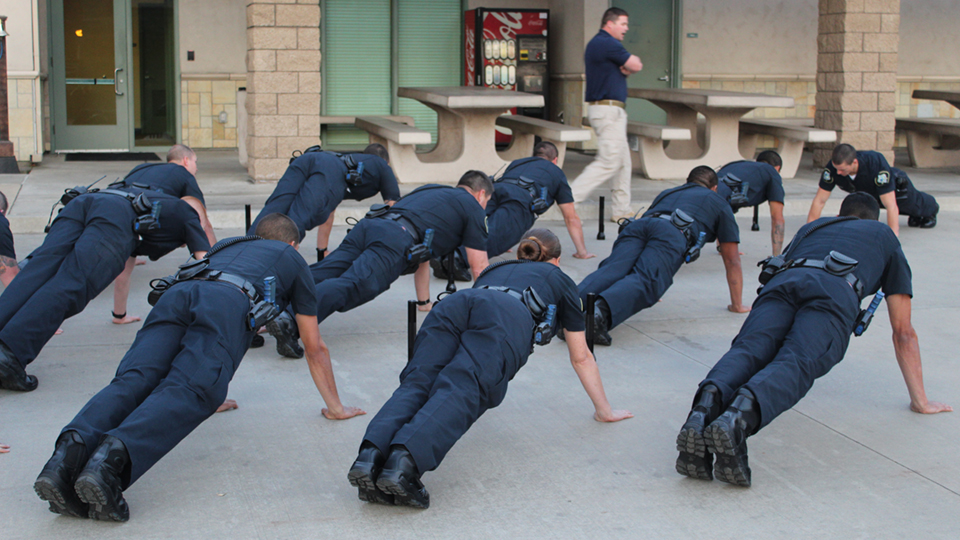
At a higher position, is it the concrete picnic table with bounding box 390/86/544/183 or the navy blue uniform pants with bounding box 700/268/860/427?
the concrete picnic table with bounding box 390/86/544/183

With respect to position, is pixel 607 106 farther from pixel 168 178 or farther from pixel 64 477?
pixel 64 477

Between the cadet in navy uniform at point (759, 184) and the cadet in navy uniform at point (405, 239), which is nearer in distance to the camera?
the cadet in navy uniform at point (405, 239)

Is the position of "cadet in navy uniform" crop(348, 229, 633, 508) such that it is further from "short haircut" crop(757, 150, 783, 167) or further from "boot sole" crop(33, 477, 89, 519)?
"short haircut" crop(757, 150, 783, 167)

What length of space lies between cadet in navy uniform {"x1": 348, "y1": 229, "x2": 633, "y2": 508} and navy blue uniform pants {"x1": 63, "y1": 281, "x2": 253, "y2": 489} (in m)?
0.67

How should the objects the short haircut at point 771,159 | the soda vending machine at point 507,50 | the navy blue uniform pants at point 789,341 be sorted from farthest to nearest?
the soda vending machine at point 507,50, the short haircut at point 771,159, the navy blue uniform pants at point 789,341

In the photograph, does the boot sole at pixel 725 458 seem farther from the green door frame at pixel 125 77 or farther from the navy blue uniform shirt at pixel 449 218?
the green door frame at pixel 125 77

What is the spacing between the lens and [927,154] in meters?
14.7

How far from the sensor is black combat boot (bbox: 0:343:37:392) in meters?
4.96

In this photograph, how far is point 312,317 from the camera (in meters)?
4.45

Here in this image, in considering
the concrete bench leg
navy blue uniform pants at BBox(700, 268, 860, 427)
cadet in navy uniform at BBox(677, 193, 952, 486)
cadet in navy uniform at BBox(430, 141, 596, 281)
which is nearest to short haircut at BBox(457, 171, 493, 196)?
cadet in navy uniform at BBox(430, 141, 596, 281)

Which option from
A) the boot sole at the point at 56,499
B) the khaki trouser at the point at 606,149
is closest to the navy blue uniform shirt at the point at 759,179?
the khaki trouser at the point at 606,149

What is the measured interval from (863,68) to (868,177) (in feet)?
16.8

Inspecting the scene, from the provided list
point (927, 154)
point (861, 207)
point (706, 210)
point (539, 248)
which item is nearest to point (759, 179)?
point (706, 210)

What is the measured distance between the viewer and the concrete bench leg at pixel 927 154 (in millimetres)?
14633
